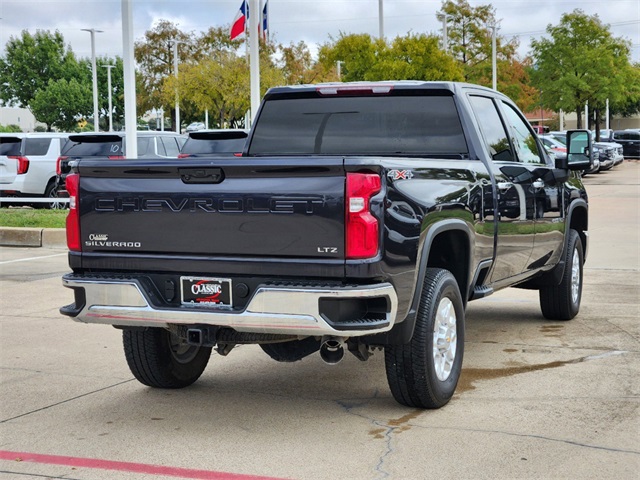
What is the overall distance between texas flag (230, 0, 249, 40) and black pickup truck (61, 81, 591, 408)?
13.5 metres

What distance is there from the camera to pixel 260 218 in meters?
5.22

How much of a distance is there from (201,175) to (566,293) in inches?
175

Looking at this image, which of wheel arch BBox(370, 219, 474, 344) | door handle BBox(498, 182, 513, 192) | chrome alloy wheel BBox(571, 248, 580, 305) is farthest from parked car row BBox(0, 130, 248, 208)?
wheel arch BBox(370, 219, 474, 344)

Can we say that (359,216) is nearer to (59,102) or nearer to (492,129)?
(492,129)

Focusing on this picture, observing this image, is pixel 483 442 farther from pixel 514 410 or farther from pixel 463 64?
pixel 463 64

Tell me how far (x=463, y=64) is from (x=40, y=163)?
38486mm

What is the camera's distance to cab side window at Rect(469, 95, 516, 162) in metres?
7.12

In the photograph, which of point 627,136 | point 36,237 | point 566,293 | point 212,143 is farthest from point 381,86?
point 627,136

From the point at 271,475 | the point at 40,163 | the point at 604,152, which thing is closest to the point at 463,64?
the point at 604,152

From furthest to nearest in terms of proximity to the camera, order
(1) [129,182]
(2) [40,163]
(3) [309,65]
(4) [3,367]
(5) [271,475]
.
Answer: (3) [309,65], (2) [40,163], (4) [3,367], (1) [129,182], (5) [271,475]

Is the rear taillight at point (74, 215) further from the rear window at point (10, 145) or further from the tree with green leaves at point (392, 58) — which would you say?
the tree with green leaves at point (392, 58)

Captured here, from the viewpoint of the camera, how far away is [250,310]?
5184 mm

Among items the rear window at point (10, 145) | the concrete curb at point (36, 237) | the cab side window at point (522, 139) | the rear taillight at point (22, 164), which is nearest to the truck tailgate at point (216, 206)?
the cab side window at point (522, 139)

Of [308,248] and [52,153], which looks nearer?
[308,248]
